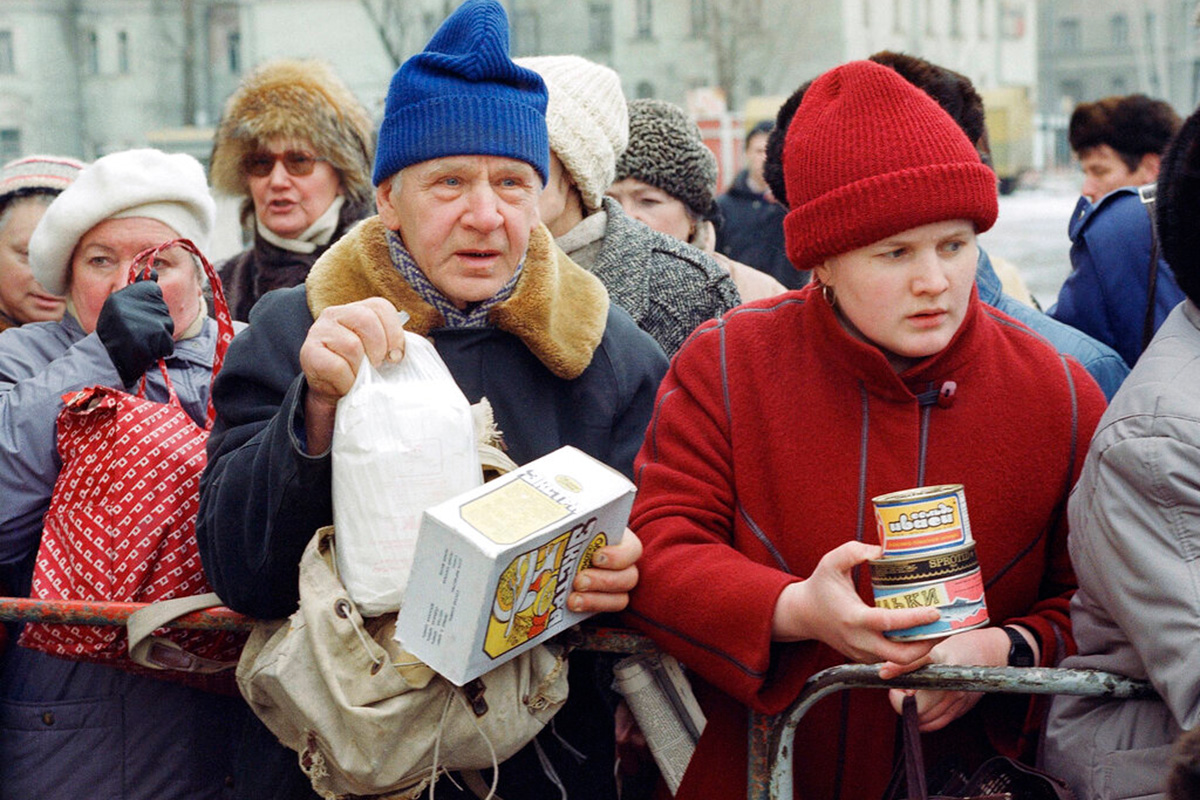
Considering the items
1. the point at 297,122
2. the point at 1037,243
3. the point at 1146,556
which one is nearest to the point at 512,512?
the point at 1146,556

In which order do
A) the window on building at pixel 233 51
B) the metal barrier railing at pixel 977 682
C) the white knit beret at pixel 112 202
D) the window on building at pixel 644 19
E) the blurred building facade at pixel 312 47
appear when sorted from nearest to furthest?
the metal barrier railing at pixel 977 682 < the white knit beret at pixel 112 202 < the blurred building facade at pixel 312 47 < the window on building at pixel 233 51 < the window on building at pixel 644 19

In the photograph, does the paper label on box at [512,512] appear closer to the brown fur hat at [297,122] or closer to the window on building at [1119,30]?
the brown fur hat at [297,122]

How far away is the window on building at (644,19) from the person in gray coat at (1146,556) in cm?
4134

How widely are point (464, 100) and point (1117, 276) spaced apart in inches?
71.5

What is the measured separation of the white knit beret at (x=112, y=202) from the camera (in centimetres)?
311

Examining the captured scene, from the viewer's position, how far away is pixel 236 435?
242 cm

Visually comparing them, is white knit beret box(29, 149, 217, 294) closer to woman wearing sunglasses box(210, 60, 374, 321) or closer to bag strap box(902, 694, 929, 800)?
woman wearing sunglasses box(210, 60, 374, 321)

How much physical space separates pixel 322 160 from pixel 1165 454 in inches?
130

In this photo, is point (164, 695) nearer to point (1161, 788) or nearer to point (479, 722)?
point (479, 722)

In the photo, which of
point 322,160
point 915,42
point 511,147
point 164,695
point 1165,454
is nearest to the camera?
point 1165,454

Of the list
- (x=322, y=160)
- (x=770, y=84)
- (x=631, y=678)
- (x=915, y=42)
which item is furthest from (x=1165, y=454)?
(x=915, y=42)

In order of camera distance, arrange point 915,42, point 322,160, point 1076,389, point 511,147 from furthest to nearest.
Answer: point 915,42 < point 322,160 < point 511,147 < point 1076,389

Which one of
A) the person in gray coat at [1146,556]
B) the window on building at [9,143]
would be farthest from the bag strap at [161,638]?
the window on building at [9,143]

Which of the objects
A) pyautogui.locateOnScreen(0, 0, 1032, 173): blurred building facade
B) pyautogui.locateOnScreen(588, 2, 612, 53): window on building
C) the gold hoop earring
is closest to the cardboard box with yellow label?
the gold hoop earring
